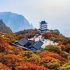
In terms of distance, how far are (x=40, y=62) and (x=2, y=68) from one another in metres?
11.9

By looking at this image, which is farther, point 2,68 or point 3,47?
point 3,47

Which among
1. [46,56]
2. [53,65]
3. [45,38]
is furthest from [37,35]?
[53,65]

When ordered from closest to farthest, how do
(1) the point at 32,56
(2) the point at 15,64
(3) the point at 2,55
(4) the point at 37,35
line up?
(2) the point at 15,64
(3) the point at 2,55
(1) the point at 32,56
(4) the point at 37,35

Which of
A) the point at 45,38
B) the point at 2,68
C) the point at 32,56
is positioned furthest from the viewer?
the point at 45,38

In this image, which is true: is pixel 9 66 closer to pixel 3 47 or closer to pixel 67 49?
pixel 3 47

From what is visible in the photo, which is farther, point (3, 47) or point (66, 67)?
point (3, 47)

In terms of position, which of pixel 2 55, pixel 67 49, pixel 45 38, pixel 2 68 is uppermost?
pixel 45 38

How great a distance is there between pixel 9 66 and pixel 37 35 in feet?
190

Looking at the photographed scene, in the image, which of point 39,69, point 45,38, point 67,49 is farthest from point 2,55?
point 45,38

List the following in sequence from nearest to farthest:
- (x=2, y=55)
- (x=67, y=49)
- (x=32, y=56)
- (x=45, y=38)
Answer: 1. (x=2, y=55)
2. (x=32, y=56)
3. (x=67, y=49)
4. (x=45, y=38)

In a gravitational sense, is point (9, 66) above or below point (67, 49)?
below

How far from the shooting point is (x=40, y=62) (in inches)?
2365

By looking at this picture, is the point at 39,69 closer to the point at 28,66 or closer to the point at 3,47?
the point at 28,66

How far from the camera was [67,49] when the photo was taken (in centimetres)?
8406
